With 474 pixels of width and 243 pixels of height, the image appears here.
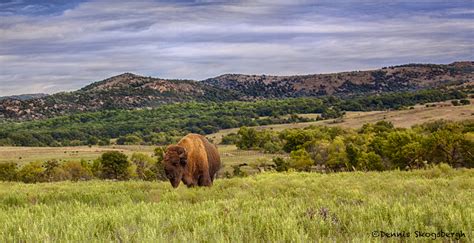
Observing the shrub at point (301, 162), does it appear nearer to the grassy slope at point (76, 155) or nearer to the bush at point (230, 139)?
the grassy slope at point (76, 155)

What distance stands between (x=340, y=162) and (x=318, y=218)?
220 ft

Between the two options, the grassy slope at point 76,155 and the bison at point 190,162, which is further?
the grassy slope at point 76,155

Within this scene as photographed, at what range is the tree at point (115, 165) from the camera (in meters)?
73.8

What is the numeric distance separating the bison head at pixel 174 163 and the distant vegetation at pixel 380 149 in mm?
14933

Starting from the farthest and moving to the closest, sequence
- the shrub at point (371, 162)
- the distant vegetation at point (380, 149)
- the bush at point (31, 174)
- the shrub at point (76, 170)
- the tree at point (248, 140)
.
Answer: the tree at point (248, 140) < the shrub at point (76, 170) < the bush at point (31, 174) < the shrub at point (371, 162) < the distant vegetation at point (380, 149)

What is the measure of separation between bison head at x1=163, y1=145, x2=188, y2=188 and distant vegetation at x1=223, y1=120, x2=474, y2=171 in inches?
588

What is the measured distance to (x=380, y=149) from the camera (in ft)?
223

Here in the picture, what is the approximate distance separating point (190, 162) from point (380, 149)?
188 feet

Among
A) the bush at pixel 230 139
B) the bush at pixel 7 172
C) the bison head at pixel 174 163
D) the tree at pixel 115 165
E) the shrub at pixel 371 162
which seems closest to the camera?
the bison head at pixel 174 163

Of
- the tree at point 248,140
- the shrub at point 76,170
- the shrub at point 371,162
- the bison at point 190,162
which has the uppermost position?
the bison at point 190,162

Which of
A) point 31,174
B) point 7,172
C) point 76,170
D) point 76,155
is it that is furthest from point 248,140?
point 7,172

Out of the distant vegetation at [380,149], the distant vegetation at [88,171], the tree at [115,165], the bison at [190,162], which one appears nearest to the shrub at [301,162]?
the distant vegetation at [380,149]

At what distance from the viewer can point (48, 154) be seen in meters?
124

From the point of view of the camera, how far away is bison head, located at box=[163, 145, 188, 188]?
14461 millimetres
